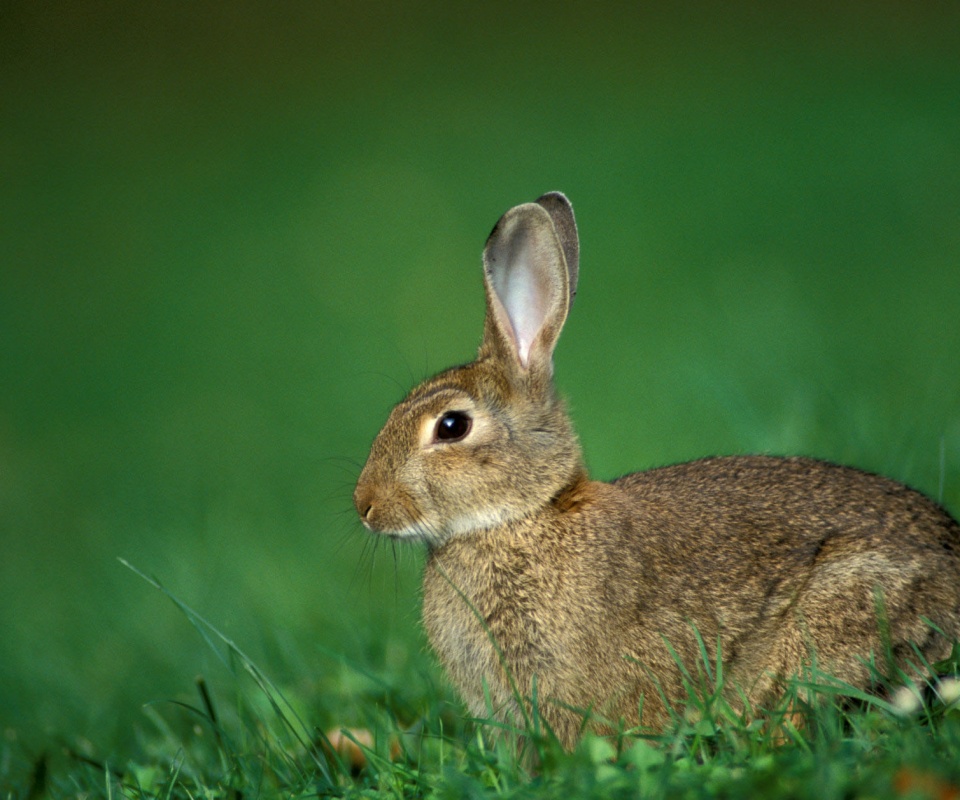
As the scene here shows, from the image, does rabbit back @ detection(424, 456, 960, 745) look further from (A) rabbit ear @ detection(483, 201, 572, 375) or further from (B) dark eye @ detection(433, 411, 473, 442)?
(A) rabbit ear @ detection(483, 201, 572, 375)

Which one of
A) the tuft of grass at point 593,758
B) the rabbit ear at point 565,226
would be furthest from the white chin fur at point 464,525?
the rabbit ear at point 565,226

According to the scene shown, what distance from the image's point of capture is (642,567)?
3.97 meters

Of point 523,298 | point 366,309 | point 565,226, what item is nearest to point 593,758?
point 523,298

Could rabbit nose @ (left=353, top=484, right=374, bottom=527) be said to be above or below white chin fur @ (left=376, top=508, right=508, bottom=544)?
above

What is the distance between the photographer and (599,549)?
399 cm

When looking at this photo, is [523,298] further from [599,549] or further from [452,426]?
[599,549]

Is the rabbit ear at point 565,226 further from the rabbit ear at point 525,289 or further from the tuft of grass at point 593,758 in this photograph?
the tuft of grass at point 593,758

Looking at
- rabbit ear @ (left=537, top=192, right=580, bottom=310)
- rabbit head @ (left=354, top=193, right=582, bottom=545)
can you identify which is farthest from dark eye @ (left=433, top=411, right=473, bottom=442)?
rabbit ear @ (left=537, top=192, right=580, bottom=310)

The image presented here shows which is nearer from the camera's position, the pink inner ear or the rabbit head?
the rabbit head

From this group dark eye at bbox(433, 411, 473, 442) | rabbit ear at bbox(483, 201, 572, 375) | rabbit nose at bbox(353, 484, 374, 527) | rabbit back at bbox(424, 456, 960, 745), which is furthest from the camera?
rabbit ear at bbox(483, 201, 572, 375)

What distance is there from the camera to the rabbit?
3.79 meters

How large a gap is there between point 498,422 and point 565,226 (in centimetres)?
82

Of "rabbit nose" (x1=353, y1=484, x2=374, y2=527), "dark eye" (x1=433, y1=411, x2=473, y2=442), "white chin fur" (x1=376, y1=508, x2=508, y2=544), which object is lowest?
"white chin fur" (x1=376, y1=508, x2=508, y2=544)

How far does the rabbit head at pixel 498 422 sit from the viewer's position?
4105 millimetres
